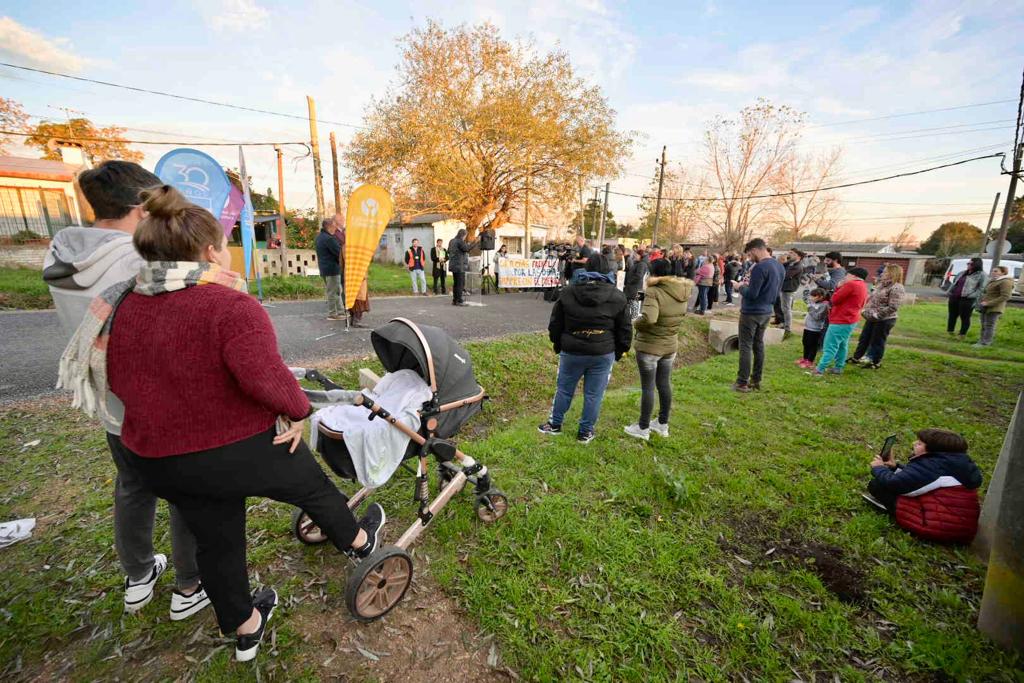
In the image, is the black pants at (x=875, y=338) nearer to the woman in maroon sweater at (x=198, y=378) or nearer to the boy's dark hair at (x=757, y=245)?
the boy's dark hair at (x=757, y=245)

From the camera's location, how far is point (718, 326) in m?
9.94

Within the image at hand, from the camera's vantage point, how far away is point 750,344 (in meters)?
6.27

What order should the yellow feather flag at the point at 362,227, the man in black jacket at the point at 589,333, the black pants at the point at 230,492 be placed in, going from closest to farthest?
the black pants at the point at 230,492
the man in black jacket at the point at 589,333
the yellow feather flag at the point at 362,227

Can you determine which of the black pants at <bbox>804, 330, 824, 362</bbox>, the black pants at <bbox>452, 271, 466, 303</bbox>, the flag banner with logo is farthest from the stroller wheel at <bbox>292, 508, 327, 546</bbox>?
the black pants at <bbox>452, 271, 466, 303</bbox>

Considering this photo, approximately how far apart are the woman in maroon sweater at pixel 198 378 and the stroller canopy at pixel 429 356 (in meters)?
0.85

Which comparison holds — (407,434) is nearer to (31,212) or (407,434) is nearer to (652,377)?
(652,377)

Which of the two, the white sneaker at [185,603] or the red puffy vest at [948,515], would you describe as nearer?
the white sneaker at [185,603]

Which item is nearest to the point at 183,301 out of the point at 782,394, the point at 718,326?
the point at 782,394

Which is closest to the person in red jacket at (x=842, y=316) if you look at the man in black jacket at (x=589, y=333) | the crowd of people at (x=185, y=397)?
the crowd of people at (x=185, y=397)

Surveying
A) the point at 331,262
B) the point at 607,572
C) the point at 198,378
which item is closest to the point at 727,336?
the point at 607,572

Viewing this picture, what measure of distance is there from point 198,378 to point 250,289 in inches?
422

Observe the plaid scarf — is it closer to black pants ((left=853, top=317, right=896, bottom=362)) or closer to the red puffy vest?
the red puffy vest

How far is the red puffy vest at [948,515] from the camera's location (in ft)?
9.81

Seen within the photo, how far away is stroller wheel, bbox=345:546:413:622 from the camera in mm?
2102
